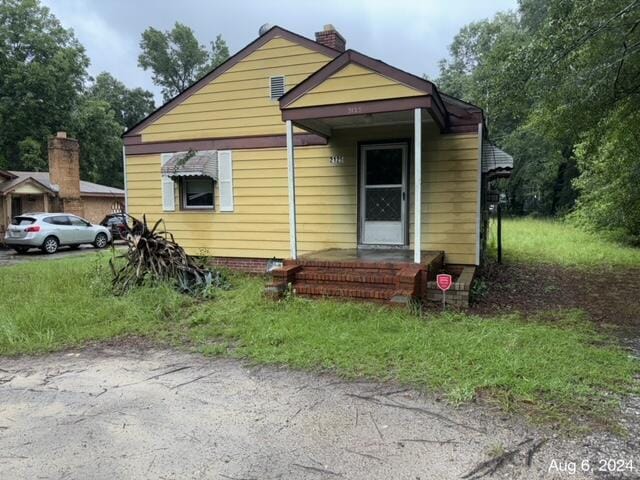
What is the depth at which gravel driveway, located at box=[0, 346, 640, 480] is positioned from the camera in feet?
8.07

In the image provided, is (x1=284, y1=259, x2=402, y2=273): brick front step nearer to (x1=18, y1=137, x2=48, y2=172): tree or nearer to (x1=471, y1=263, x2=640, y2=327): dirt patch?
(x1=471, y1=263, x2=640, y2=327): dirt patch

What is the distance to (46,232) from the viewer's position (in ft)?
48.1

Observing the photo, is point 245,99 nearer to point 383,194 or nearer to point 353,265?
point 383,194

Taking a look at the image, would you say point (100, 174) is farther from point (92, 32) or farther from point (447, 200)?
point (447, 200)

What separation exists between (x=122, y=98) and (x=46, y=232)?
3360 cm

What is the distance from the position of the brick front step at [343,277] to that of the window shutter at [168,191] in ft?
13.5

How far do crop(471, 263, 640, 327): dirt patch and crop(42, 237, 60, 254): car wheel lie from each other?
1401 centimetres

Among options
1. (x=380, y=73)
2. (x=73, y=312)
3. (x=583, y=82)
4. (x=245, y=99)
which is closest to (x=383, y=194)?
(x=380, y=73)

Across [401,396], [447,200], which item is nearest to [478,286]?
[447,200]

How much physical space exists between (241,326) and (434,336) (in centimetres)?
224

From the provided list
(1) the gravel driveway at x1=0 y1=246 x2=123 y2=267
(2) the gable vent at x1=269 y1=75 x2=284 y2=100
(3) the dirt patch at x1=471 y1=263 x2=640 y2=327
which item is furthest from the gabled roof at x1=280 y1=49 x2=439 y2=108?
(1) the gravel driveway at x1=0 y1=246 x2=123 y2=267

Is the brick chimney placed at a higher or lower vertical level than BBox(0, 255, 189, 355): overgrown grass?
higher

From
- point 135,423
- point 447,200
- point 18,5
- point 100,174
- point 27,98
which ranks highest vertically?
point 18,5

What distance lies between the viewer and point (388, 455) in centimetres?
255
